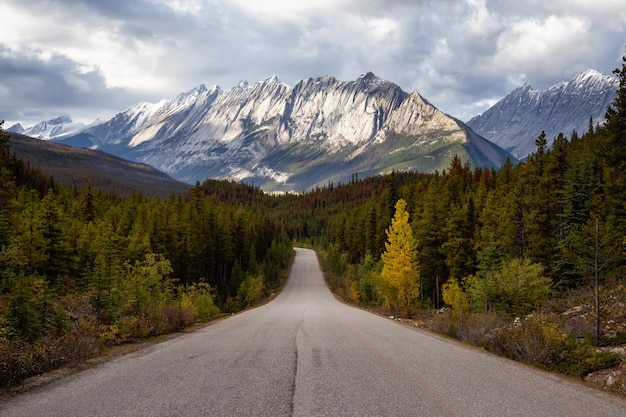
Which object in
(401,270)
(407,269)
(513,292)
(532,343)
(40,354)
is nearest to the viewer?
(40,354)

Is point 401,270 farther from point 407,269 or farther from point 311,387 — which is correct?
point 311,387

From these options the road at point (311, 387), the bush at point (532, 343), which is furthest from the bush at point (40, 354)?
the bush at point (532, 343)

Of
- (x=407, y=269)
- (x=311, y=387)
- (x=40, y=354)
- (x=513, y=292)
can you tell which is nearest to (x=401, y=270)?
(x=407, y=269)

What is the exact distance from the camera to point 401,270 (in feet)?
129

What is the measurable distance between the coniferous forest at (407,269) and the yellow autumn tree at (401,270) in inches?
5.1

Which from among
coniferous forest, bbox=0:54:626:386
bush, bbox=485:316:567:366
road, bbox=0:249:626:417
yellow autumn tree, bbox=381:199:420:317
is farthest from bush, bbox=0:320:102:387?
yellow autumn tree, bbox=381:199:420:317

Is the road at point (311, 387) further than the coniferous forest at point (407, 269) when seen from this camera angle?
No

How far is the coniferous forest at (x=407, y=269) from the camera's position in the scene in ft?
39.1

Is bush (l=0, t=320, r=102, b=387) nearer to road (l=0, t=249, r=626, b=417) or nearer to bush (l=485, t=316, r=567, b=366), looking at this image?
road (l=0, t=249, r=626, b=417)

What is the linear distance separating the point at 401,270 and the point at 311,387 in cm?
3261

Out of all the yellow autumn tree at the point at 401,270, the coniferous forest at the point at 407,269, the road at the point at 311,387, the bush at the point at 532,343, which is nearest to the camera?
the road at the point at 311,387

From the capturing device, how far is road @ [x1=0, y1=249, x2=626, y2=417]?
6734 mm

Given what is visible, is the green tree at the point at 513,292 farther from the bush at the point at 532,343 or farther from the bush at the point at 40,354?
Answer: the bush at the point at 40,354

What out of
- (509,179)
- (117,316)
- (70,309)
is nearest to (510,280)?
(117,316)
